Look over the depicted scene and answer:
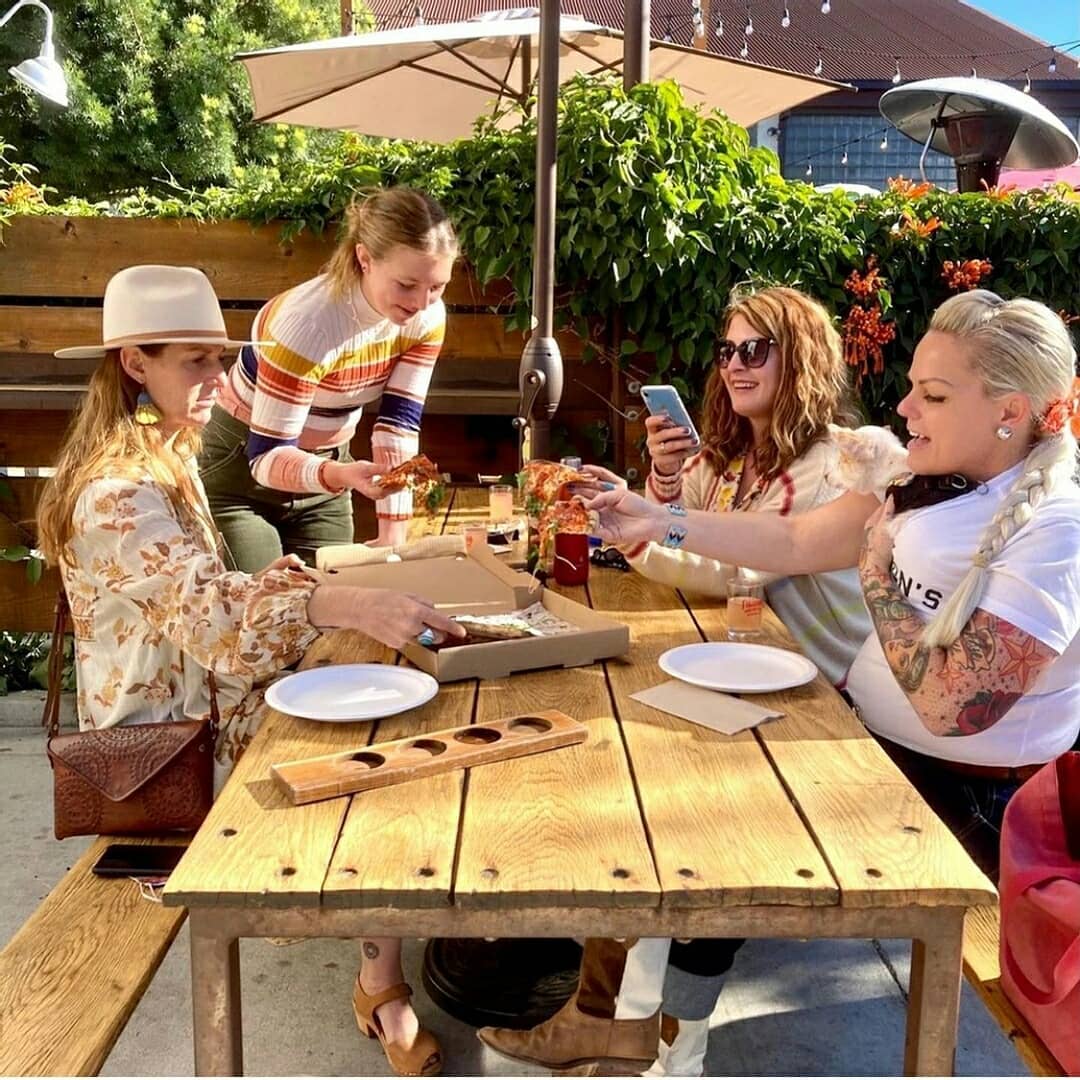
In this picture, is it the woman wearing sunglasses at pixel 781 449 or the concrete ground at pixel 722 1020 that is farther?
the woman wearing sunglasses at pixel 781 449

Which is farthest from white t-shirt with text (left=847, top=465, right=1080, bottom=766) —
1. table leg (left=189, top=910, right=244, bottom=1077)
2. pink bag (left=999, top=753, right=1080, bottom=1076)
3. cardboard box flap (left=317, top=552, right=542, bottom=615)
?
table leg (left=189, top=910, right=244, bottom=1077)

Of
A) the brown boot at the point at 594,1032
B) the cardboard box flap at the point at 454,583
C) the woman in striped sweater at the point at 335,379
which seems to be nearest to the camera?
the brown boot at the point at 594,1032

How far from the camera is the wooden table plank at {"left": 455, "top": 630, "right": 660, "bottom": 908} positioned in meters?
1.29

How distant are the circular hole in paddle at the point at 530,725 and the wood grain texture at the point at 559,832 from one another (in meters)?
0.07

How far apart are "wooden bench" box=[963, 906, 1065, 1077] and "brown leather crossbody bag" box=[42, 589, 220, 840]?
4.52 ft

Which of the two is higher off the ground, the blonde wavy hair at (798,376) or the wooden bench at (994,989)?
the blonde wavy hair at (798,376)

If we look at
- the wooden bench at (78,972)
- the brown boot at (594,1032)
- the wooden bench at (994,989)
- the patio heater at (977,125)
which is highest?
the patio heater at (977,125)

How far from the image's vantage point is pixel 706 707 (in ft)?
6.21

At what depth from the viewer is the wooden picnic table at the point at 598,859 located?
4.25 ft

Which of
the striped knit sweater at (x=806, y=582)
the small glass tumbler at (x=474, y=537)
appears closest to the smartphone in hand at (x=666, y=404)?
the striped knit sweater at (x=806, y=582)

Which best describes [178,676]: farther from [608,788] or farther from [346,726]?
[608,788]

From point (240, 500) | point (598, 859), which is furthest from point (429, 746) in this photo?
point (240, 500)

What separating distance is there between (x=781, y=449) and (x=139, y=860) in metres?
1.82

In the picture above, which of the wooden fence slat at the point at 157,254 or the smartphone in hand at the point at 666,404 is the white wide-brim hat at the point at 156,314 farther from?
the wooden fence slat at the point at 157,254
